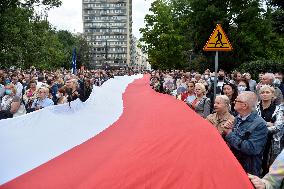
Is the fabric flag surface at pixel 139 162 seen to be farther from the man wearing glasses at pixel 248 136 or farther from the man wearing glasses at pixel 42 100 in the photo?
the man wearing glasses at pixel 42 100

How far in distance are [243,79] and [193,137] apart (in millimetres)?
9971

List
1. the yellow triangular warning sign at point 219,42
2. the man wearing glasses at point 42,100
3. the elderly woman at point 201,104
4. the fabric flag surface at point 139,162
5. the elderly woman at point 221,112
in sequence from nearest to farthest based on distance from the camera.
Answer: the fabric flag surface at point 139,162, the elderly woman at point 221,112, the elderly woman at point 201,104, the man wearing glasses at point 42,100, the yellow triangular warning sign at point 219,42

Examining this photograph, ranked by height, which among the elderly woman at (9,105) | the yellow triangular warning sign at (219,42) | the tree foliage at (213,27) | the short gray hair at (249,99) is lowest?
the elderly woman at (9,105)

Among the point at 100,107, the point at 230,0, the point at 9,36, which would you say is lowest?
the point at 100,107

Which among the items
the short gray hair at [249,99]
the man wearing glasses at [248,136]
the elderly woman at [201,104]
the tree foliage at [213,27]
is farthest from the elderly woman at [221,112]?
the tree foliage at [213,27]

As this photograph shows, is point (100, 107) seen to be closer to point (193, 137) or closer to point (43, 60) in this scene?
point (193, 137)

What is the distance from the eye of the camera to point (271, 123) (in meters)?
6.67

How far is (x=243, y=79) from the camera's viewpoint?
14.9 m

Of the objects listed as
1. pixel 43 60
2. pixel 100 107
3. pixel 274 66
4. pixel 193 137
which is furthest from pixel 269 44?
pixel 193 137

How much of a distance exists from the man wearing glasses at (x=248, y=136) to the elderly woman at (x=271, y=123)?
1.31 ft

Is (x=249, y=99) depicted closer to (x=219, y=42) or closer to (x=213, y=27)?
(x=219, y=42)

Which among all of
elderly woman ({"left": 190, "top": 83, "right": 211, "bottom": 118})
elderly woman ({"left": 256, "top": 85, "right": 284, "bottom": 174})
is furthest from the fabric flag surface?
elderly woman ({"left": 190, "top": 83, "right": 211, "bottom": 118})

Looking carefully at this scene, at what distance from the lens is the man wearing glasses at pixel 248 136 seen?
16.1ft

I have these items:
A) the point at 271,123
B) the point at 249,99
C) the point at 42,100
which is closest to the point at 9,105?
the point at 42,100
